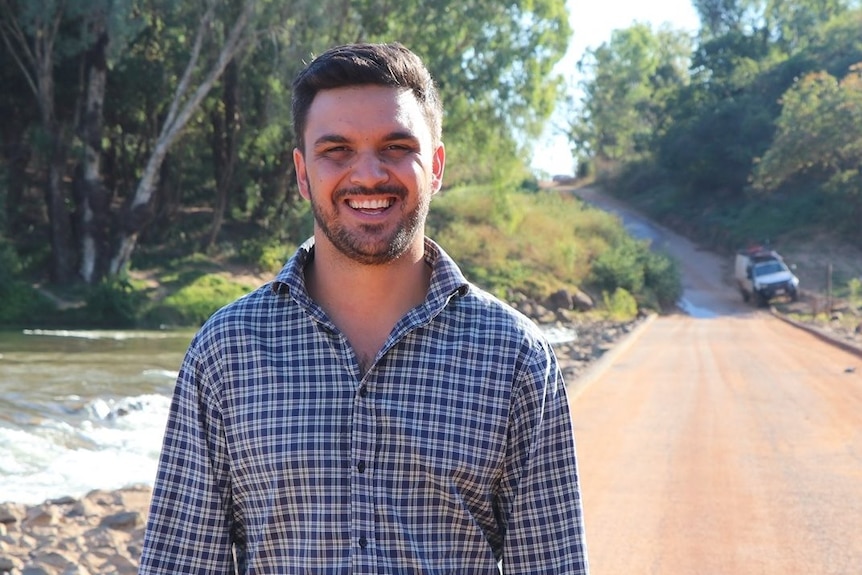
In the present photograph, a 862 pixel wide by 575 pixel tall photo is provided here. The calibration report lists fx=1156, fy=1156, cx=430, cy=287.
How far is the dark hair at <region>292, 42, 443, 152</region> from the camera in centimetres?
243

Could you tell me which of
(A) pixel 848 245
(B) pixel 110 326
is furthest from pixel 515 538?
(A) pixel 848 245

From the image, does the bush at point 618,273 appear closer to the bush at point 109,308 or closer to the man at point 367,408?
the bush at point 109,308

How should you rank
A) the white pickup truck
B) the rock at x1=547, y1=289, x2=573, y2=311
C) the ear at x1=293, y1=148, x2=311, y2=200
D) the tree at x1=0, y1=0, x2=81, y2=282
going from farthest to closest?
the white pickup truck, the rock at x1=547, y1=289, x2=573, y2=311, the tree at x1=0, y1=0, x2=81, y2=282, the ear at x1=293, y1=148, x2=311, y2=200

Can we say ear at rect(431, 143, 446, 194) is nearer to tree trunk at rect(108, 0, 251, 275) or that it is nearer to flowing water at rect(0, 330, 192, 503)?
flowing water at rect(0, 330, 192, 503)

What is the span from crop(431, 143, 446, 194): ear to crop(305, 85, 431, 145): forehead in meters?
0.13

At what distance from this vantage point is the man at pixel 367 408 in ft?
7.51

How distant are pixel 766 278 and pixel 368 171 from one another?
45524 millimetres

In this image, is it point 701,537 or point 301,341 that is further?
point 701,537

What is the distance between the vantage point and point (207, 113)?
3769 centimetres

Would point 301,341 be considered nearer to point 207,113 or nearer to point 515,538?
point 515,538

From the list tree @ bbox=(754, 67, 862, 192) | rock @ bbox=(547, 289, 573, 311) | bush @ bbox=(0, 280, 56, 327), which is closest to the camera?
bush @ bbox=(0, 280, 56, 327)

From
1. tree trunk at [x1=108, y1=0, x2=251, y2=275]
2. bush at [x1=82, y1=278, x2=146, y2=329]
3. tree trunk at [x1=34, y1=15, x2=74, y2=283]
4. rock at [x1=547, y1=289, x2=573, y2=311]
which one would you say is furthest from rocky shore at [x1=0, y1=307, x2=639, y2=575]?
rock at [x1=547, y1=289, x2=573, y2=311]

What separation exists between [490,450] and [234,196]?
1517 inches

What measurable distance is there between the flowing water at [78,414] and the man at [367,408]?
838 centimetres
